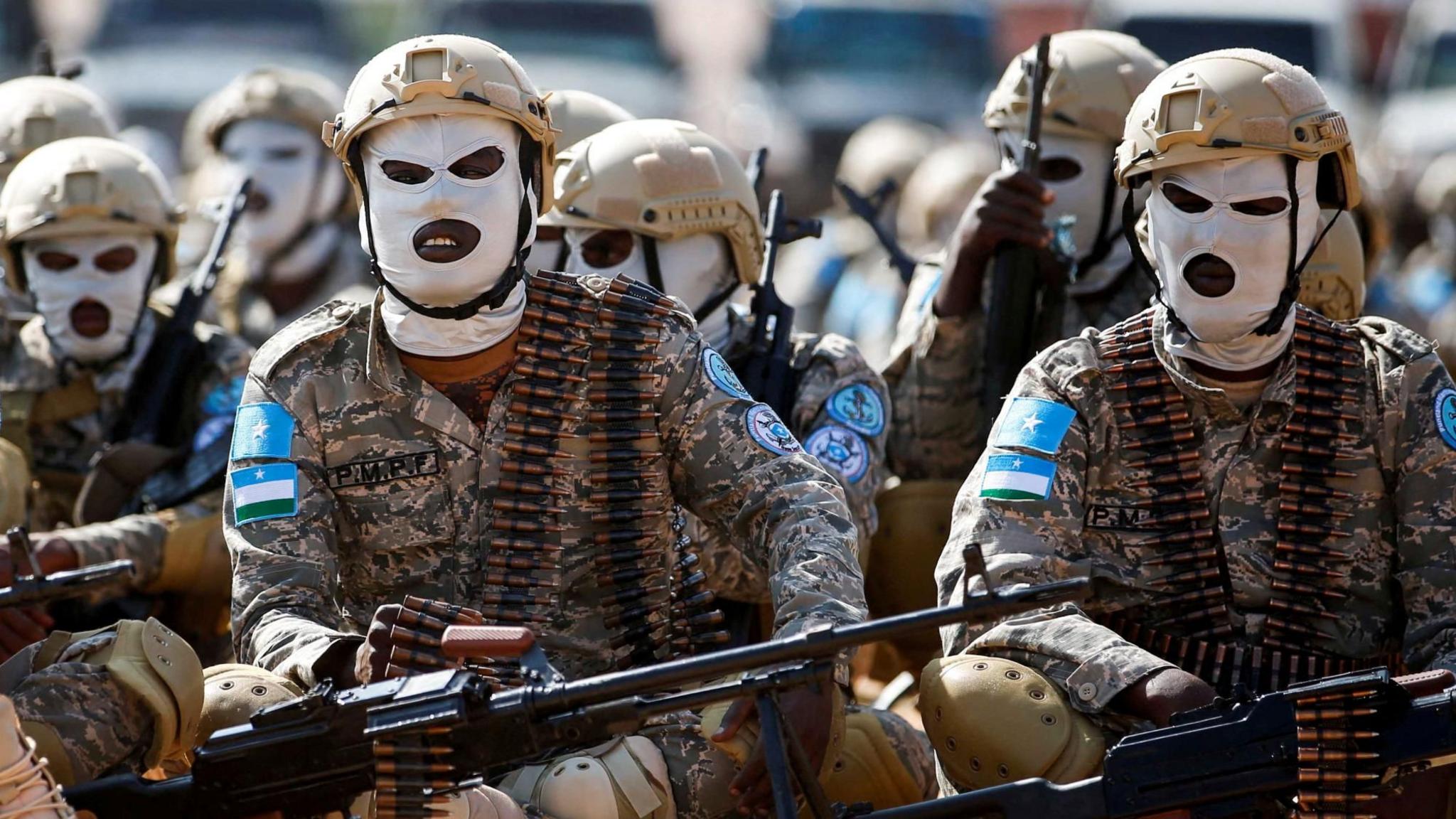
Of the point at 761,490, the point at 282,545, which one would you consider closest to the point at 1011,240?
the point at 761,490

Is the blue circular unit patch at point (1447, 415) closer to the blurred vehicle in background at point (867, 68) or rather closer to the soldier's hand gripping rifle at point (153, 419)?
the soldier's hand gripping rifle at point (153, 419)

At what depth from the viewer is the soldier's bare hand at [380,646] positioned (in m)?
5.80

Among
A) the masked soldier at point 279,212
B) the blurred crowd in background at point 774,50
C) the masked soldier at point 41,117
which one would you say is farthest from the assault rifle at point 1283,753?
the blurred crowd in background at point 774,50

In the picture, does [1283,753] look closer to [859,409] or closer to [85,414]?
[859,409]

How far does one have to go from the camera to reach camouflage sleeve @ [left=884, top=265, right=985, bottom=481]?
29.8 feet

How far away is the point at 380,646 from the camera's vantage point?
5812 millimetres

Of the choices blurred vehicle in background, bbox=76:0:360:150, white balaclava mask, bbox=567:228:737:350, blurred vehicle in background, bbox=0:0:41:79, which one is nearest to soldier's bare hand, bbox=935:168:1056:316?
white balaclava mask, bbox=567:228:737:350

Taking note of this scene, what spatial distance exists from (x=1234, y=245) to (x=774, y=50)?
1818 cm

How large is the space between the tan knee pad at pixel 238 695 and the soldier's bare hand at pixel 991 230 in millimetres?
3624

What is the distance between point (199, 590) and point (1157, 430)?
4198mm

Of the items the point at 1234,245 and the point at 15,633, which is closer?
the point at 1234,245

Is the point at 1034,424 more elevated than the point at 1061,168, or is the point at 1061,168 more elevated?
the point at 1061,168

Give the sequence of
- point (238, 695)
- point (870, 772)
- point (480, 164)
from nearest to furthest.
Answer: point (238, 695)
point (480, 164)
point (870, 772)

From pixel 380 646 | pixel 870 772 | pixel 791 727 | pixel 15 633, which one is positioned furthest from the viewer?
pixel 870 772
